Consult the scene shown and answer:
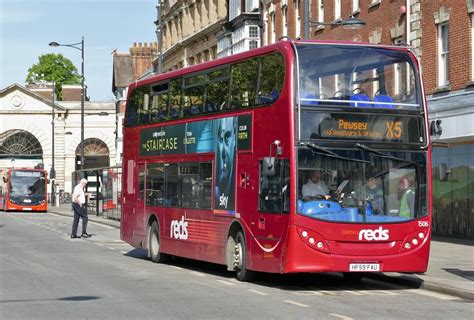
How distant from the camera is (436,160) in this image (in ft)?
105

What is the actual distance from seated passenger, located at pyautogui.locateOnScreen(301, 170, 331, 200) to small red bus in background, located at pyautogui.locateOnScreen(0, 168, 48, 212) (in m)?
53.6

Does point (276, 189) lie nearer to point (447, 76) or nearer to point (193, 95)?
point (193, 95)

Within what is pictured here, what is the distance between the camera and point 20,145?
110 m

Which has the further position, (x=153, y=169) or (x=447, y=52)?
(x=447, y=52)

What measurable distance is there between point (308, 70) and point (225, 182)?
10.7 feet

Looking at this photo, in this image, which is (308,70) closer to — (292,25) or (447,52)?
(447,52)

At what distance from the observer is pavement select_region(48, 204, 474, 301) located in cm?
1702

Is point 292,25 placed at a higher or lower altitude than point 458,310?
higher

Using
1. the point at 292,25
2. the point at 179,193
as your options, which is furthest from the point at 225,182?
the point at 292,25

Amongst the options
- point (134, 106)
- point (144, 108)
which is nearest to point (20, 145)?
point (134, 106)

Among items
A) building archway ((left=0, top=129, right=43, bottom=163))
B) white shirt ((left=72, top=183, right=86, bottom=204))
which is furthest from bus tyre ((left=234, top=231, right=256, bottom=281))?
building archway ((left=0, top=129, right=43, bottom=163))

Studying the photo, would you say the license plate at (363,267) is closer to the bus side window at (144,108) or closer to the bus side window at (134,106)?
the bus side window at (144,108)

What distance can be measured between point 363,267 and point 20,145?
96012 millimetres

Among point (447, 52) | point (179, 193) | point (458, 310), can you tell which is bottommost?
point (458, 310)
